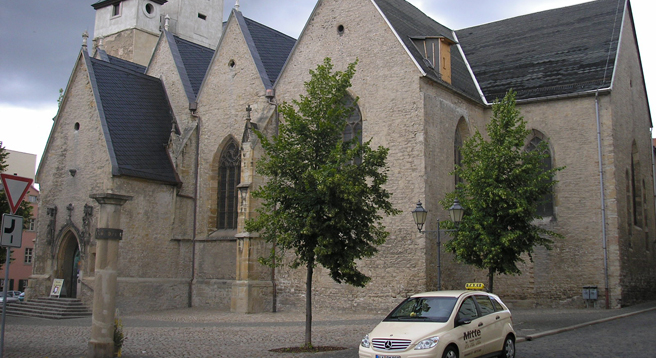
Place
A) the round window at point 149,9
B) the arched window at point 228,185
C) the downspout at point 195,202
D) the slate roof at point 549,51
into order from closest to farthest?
1. the slate roof at point 549,51
2. the downspout at point 195,202
3. the arched window at point 228,185
4. the round window at point 149,9

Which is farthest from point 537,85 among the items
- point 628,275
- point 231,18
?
point 231,18

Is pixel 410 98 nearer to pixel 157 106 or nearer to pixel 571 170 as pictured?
pixel 571 170

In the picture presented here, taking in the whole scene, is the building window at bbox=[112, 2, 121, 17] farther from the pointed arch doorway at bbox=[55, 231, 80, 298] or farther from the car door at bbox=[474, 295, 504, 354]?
the car door at bbox=[474, 295, 504, 354]

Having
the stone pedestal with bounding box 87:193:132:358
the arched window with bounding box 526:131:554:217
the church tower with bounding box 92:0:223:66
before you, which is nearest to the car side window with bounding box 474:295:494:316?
the stone pedestal with bounding box 87:193:132:358

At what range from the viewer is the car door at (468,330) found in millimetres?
9898

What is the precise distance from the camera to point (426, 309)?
34.6ft

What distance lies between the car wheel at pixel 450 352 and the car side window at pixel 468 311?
561 mm

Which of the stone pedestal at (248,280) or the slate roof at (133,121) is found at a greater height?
the slate roof at (133,121)

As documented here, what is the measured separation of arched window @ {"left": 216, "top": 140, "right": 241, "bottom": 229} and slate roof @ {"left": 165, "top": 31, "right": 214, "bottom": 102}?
131 inches

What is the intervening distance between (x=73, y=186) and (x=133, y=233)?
3.21 m

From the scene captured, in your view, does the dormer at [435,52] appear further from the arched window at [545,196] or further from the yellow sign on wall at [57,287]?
the yellow sign on wall at [57,287]

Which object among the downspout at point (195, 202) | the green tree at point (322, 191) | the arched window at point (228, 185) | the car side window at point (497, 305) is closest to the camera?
the car side window at point (497, 305)

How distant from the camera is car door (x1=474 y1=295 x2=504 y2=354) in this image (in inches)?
413

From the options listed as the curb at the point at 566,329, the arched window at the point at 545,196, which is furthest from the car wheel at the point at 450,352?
the arched window at the point at 545,196
